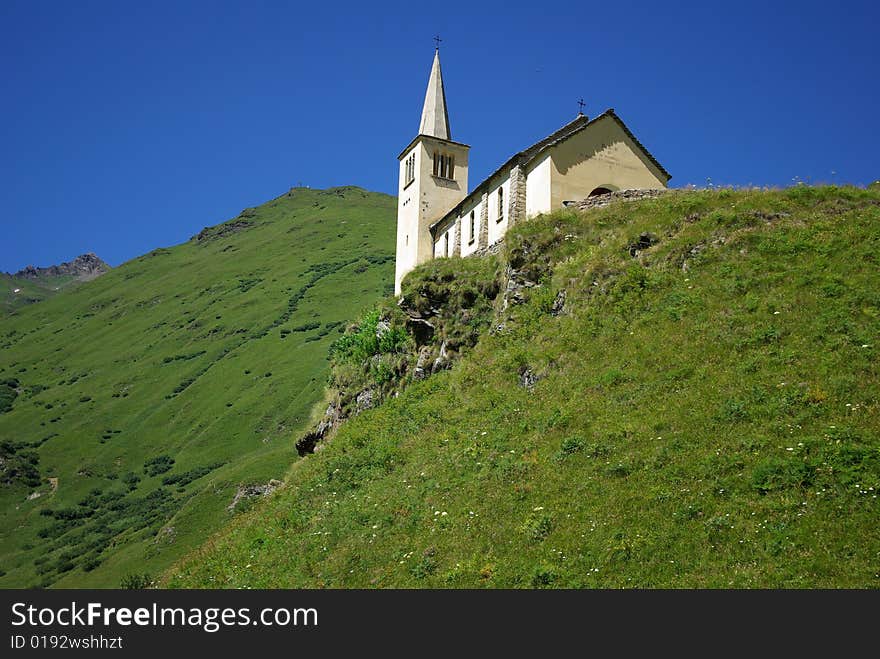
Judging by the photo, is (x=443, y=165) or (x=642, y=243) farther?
(x=443, y=165)

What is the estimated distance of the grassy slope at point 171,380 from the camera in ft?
234

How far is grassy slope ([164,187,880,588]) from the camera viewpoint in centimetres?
1625

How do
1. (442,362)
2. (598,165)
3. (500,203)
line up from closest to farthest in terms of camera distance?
(442,362) → (598,165) → (500,203)

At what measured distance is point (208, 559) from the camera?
92.1ft

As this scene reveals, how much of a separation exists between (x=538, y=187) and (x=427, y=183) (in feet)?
49.1

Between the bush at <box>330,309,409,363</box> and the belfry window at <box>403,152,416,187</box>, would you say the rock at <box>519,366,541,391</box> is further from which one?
the belfry window at <box>403,152,416,187</box>

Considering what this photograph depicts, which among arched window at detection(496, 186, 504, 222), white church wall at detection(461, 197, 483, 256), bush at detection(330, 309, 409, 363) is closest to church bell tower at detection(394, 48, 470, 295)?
white church wall at detection(461, 197, 483, 256)

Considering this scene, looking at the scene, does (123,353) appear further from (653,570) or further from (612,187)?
(653,570)

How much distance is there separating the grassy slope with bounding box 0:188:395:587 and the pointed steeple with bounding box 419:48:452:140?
104 feet

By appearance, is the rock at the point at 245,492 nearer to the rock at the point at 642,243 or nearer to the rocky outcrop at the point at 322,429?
the rocky outcrop at the point at 322,429

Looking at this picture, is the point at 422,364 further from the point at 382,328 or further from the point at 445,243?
the point at 445,243

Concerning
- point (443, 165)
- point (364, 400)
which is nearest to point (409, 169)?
point (443, 165)

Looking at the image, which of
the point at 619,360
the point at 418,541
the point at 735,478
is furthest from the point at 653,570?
the point at 619,360

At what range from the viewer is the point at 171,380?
116m
